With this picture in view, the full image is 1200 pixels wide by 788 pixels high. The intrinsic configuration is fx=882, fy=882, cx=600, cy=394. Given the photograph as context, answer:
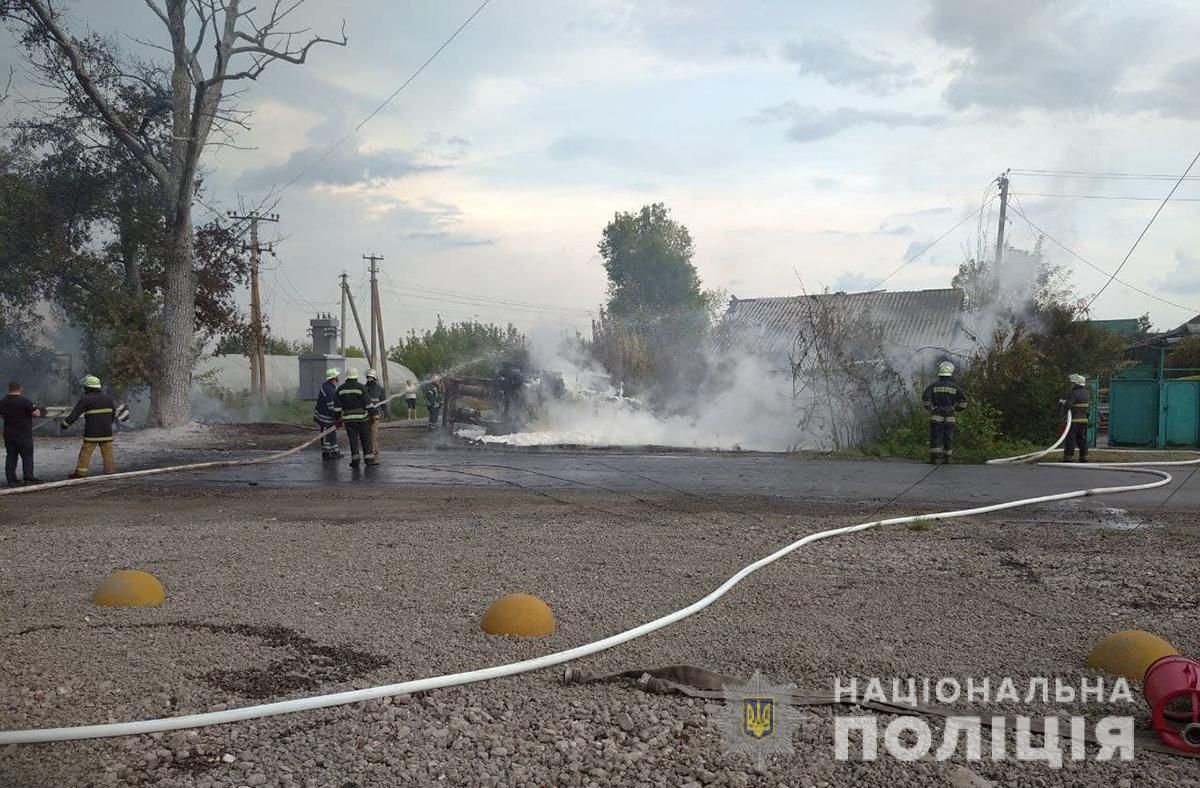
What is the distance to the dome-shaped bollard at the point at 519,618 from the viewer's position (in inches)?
212

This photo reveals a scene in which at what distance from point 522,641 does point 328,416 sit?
42.6 ft

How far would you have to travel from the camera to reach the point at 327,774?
356 cm

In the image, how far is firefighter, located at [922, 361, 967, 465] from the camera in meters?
15.1

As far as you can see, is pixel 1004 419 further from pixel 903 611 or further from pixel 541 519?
pixel 903 611

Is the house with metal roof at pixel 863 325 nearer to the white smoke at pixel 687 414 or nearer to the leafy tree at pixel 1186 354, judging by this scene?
the white smoke at pixel 687 414

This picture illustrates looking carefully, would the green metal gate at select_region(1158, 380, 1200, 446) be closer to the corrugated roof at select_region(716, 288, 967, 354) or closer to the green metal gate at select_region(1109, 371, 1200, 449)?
the green metal gate at select_region(1109, 371, 1200, 449)

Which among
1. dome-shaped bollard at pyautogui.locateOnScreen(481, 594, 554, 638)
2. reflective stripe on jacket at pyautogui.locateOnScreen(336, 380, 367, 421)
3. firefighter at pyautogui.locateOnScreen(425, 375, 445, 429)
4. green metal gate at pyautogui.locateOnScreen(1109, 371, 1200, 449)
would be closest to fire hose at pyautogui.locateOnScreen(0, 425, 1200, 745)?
dome-shaped bollard at pyautogui.locateOnScreen(481, 594, 554, 638)

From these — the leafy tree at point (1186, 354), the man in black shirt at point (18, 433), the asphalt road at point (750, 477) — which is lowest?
the asphalt road at point (750, 477)

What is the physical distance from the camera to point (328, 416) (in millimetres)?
17266

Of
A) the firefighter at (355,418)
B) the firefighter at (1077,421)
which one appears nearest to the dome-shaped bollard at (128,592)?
the firefighter at (355,418)

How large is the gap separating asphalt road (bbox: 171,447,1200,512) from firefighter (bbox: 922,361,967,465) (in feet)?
1.72

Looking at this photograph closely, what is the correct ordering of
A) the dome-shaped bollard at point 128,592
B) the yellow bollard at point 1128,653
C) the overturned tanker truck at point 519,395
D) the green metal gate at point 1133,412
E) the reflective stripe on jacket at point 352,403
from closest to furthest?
the yellow bollard at point 1128,653, the dome-shaped bollard at point 128,592, the reflective stripe on jacket at point 352,403, the green metal gate at point 1133,412, the overturned tanker truck at point 519,395

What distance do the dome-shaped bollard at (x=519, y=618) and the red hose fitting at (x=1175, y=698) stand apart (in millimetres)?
3167

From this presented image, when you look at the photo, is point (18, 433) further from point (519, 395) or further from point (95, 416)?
point (519, 395)
